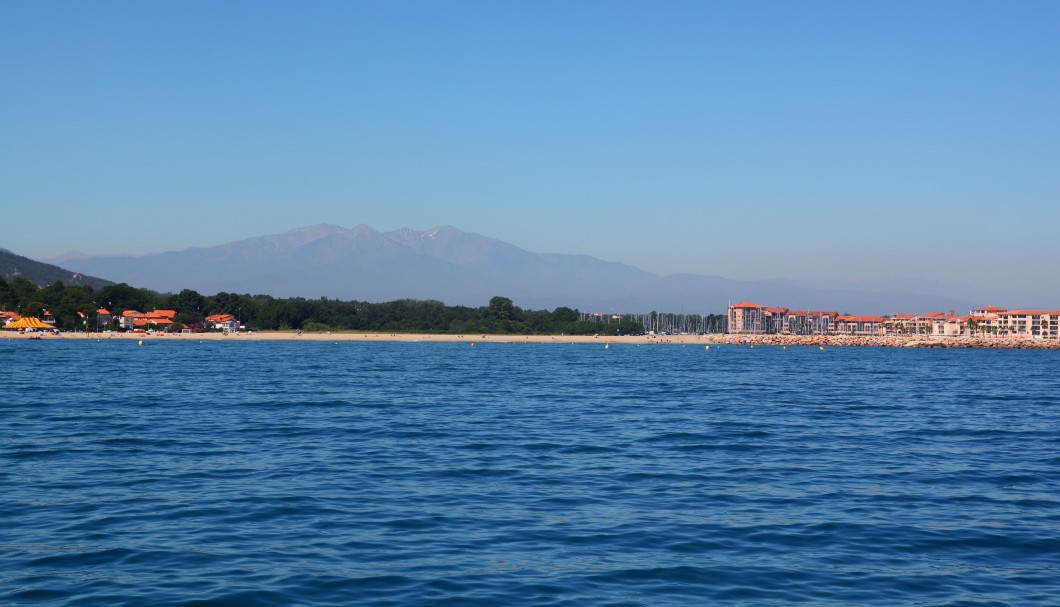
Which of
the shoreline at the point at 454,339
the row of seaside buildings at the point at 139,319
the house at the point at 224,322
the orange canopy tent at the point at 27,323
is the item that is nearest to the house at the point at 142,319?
the row of seaside buildings at the point at 139,319

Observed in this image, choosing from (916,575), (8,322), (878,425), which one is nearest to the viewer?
(916,575)

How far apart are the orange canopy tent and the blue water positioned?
12978 centimetres

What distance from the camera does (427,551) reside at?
13.3 m

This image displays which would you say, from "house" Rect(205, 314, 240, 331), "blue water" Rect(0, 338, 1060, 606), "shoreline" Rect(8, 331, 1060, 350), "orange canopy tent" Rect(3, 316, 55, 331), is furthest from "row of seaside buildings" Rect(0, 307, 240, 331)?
"blue water" Rect(0, 338, 1060, 606)

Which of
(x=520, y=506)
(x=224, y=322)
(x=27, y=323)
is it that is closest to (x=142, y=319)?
(x=224, y=322)

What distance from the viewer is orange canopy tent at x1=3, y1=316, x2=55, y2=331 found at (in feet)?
496

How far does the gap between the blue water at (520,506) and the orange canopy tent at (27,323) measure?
130 metres

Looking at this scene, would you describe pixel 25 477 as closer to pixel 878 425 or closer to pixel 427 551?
pixel 427 551

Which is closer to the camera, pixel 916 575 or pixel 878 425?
pixel 916 575

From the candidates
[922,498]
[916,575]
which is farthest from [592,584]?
[922,498]

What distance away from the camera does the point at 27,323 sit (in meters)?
151

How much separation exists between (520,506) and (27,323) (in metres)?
156

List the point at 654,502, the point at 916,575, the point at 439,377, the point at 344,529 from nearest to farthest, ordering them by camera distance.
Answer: the point at 916,575, the point at 344,529, the point at 654,502, the point at 439,377

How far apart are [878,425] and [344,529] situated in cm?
2210
